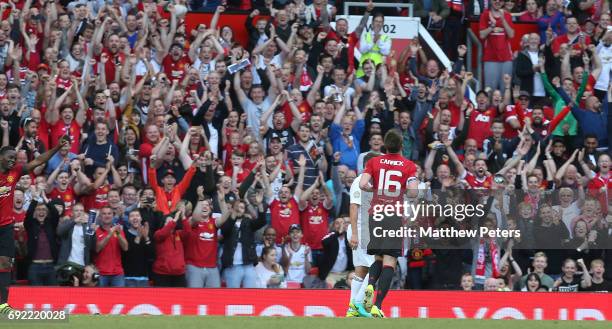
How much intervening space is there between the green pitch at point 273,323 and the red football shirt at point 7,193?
4.08 ft

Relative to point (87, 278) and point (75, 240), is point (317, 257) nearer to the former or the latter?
point (87, 278)

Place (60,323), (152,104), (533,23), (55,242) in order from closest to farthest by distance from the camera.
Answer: (60,323), (55,242), (152,104), (533,23)

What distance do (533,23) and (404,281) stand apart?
24.2 ft

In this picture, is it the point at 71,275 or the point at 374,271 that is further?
the point at 71,275

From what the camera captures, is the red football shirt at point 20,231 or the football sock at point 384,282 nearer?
the football sock at point 384,282

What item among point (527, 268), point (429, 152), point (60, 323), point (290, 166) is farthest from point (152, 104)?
point (60, 323)

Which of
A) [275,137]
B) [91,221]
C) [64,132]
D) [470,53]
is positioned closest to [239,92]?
[275,137]

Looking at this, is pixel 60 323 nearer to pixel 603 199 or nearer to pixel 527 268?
pixel 527 268

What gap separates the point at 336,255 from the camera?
1809 centimetres

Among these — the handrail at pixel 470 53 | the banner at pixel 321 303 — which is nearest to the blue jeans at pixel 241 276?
the banner at pixel 321 303

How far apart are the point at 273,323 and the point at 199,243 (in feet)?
16.4

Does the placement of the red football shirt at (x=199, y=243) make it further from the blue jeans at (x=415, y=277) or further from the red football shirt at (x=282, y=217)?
the blue jeans at (x=415, y=277)

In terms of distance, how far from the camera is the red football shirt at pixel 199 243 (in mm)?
17531

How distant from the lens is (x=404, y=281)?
59.4 feet
